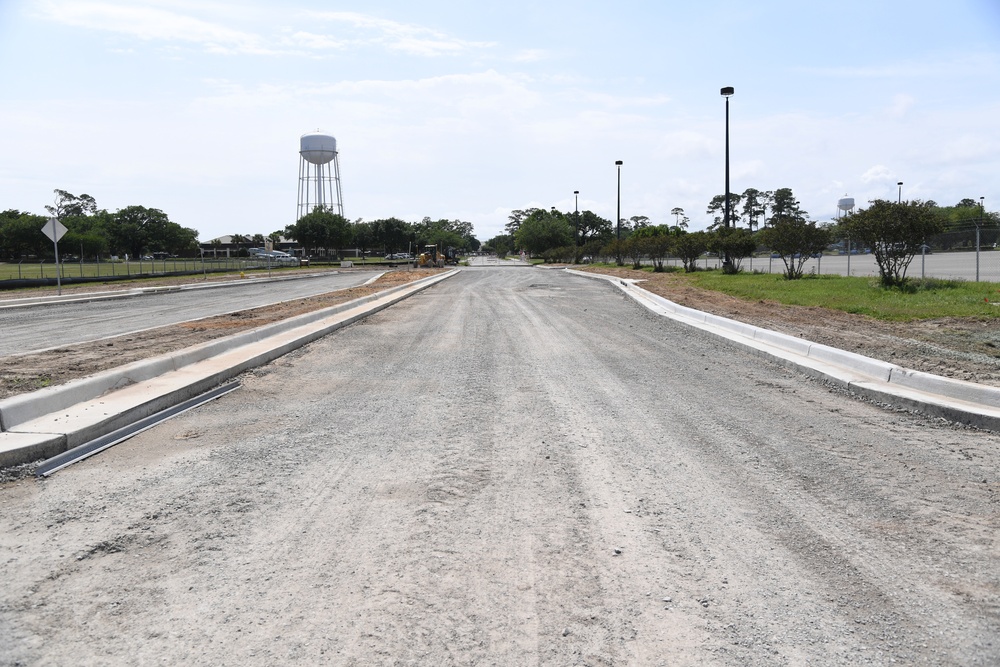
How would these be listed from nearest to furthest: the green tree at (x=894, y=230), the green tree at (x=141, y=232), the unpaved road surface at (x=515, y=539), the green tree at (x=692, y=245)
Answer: the unpaved road surface at (x=515, y=539), the green tree at (x=894, y=230), the green tree at (x=692, y=245), the green tree at (x=141, y=232)

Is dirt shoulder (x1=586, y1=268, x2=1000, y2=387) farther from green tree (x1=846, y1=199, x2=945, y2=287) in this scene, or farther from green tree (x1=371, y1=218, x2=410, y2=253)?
green tree (x1=371, y1=218, x2=410, y2=253)

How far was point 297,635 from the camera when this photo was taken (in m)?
2.94

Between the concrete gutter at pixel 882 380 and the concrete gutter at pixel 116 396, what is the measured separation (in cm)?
764

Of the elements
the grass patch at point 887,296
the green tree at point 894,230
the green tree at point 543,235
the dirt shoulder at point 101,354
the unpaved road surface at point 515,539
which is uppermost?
the green tree at point 543,235

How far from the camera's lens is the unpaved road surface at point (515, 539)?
9.58 ft

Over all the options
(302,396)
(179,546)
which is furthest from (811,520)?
(302,396)

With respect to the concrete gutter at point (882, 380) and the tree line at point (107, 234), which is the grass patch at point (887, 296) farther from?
the tree line at point (107, 234)

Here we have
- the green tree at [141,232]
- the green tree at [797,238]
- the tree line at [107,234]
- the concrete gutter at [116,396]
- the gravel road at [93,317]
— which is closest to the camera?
the concrete gutter at [116,396]

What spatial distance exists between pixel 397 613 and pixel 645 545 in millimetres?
1447

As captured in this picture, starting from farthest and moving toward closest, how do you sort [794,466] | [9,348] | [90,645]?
1. [9,348]
2. [794,466]
3. [90,645]

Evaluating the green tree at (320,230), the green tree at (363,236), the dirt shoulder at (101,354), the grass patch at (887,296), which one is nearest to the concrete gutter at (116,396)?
the dirt shoulder at (101,354)

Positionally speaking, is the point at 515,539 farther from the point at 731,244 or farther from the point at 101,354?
the point at 731,244

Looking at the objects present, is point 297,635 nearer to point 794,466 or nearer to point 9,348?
point 794,466

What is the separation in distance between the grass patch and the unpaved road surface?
30.5 ft
